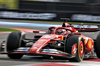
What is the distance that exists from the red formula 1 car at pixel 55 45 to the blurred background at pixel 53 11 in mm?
13677

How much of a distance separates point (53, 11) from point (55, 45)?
14976 millimetres

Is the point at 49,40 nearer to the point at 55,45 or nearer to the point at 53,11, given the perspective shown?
the point at 55,45

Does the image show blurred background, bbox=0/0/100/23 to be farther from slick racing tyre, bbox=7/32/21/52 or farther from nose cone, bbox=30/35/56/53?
nose cone, bbox=30/35/56/53

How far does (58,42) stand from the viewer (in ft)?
27.5

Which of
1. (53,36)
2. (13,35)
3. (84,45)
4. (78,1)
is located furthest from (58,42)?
(78,1)

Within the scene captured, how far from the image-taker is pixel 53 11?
76.1 ft

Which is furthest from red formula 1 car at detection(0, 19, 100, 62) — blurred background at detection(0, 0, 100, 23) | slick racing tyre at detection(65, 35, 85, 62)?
blurred background at detection(0, 0, 100, 23)

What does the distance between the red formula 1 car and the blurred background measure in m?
13.7

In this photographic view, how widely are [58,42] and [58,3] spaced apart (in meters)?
16.1

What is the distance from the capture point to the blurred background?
74.8 feet

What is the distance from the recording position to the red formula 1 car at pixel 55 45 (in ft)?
25.4

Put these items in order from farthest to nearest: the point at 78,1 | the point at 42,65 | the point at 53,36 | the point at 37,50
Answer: the point at 78,1
the point at 53,36
the point at 37,50
the point at 42,65

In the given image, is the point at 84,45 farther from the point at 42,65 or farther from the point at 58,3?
the point at 58,3

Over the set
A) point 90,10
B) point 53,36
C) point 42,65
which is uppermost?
point 90,10
